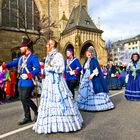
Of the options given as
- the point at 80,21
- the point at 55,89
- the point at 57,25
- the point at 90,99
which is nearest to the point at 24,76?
the point at 55,89

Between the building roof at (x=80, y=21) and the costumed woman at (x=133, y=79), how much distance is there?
20.9 metres

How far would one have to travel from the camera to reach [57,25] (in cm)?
3238

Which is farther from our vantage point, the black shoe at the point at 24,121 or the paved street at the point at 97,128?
the black shoe at the point at 24,121

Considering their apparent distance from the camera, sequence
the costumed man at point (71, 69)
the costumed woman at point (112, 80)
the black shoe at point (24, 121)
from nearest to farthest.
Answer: the black shoe at point (24, 121) → the costumed man at point (71, 69) → the costumed woman at point (112, 80)

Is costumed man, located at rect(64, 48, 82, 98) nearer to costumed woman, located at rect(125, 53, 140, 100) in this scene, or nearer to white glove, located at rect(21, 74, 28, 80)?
costumed woman, located at rect(125, 53, 140, 100)

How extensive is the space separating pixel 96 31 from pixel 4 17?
1152cm

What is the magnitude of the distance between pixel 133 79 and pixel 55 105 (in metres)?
5.40

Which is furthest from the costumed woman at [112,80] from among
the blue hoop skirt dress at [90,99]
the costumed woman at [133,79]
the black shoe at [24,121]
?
the black shoe at [24,121]

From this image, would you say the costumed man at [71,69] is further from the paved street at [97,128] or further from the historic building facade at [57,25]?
the historic building facade at [57,25]

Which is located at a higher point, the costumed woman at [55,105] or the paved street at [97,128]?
the costumed woman at [55,105]

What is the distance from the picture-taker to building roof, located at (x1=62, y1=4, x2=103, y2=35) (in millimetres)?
31159

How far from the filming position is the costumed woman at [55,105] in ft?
16.6

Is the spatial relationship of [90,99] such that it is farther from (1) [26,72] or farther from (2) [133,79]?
(2) [133,79]

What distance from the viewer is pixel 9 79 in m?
11.4
